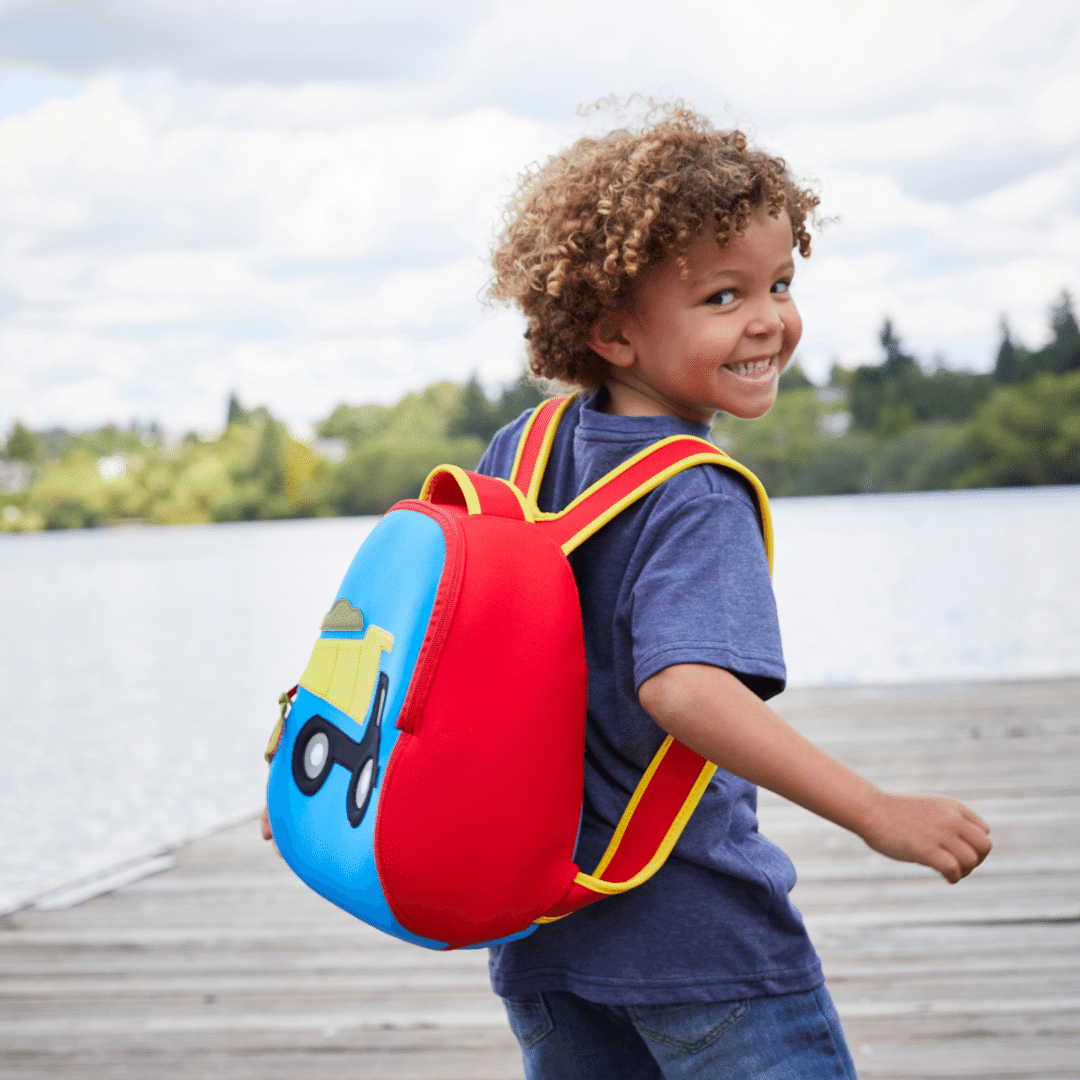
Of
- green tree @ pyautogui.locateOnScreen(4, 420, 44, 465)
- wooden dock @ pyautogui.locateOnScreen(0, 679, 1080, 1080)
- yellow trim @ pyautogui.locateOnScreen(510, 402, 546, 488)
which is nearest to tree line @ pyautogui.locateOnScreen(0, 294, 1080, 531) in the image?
green tree @ pyautogui.locateOnScreen(4, 420, 44, 465)

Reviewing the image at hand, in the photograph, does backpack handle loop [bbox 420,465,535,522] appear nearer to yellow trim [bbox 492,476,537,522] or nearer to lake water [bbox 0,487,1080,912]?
yellow trim [bbox 492,476,537,522]

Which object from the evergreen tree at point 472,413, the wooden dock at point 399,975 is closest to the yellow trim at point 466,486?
the wooden dock at point 399,975

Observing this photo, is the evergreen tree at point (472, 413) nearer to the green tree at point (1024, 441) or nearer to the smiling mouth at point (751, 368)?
the green tree at point (1024, 441)

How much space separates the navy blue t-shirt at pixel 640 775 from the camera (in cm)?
86

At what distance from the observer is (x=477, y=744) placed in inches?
32.6

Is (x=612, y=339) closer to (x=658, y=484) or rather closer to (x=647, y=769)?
(x=658, y=484)

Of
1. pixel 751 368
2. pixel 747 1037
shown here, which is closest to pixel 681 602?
pixel 751 368

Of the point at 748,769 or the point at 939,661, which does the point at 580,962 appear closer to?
the point at 748,769

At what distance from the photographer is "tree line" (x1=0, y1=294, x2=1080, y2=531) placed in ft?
132

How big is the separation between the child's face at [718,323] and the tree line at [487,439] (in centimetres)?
3757

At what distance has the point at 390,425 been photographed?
1815 inches

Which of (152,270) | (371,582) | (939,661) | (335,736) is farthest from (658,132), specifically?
(152,270)

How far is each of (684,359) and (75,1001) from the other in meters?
1.98

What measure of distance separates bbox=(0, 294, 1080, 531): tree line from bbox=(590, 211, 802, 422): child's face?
3757 centimetres
